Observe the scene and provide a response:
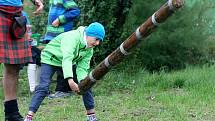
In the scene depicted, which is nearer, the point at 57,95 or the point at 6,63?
the point at 6,63

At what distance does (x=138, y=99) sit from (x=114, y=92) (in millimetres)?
773

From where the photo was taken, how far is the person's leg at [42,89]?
16.8ft

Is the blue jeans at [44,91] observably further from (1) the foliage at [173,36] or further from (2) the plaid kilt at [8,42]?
(1) the foliage at [173,36]

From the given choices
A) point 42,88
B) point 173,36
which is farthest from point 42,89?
point 173,36

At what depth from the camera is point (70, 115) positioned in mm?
5812

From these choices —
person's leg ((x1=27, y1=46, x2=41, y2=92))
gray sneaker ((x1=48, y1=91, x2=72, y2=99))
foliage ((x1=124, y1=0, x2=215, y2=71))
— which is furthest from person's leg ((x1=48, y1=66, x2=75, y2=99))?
foliage ((x1=124, y1=0, x2=215, y2=71))

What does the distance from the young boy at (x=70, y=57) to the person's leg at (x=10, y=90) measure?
5.9 inches

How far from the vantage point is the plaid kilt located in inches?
197

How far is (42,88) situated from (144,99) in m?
1.79

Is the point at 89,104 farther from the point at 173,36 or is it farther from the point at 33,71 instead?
the point at 173,36

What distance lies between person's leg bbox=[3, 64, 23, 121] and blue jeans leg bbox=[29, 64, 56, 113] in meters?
0.17

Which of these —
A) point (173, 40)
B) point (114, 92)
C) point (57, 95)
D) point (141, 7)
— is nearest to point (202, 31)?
point (173, 40)

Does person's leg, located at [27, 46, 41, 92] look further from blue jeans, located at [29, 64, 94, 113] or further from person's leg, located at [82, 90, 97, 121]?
person's leg, located at [82, 90, 97, 121]

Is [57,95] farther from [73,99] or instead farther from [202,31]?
[202,31]
